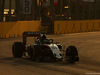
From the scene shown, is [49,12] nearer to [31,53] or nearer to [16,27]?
[16,27]

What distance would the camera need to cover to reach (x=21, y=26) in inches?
1368

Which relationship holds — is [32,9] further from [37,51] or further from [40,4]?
[37,51]

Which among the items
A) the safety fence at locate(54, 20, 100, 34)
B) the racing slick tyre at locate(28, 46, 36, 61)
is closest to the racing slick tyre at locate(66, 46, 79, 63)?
the racing slick tyre at locate(28, 46, 36, 61)

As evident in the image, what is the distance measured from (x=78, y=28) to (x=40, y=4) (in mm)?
5947

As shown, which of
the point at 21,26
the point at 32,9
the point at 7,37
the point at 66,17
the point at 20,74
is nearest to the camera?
the point at 20,74

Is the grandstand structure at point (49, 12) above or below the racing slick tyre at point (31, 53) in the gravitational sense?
above

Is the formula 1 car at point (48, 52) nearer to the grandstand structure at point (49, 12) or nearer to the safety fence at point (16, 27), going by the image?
the safety fence at point (16, 27)

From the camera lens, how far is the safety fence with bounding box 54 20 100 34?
A: 38125 millimetres

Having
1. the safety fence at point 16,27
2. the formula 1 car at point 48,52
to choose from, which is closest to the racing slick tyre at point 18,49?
the formula 1 car at point 48,52

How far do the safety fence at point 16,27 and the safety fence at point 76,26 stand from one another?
7.90 ft

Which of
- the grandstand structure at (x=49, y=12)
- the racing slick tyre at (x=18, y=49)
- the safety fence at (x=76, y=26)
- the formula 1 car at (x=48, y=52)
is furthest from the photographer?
the safety fence at (x=76, y=26)

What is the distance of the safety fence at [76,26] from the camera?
38.1 meters

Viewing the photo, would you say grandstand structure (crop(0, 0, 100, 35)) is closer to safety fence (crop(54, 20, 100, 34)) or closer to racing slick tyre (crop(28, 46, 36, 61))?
safety fence (crop(54, 20, 100, 34))

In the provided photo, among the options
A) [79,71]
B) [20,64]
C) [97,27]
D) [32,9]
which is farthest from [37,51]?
[97,27]
